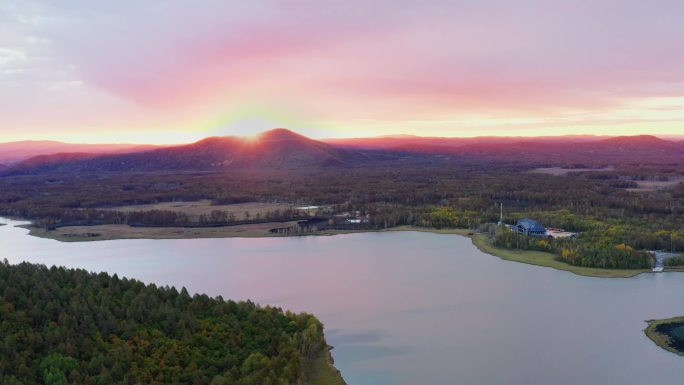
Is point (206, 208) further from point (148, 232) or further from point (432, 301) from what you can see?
point (432, 301)

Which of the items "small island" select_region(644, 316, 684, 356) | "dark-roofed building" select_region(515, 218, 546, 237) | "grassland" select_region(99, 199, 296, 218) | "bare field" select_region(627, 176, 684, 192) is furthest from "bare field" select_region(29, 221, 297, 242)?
"bare field" select_region(627, 176, 684, 192)

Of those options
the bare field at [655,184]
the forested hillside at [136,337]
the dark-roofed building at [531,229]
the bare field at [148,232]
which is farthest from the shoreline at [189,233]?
the bare field at [655,184]

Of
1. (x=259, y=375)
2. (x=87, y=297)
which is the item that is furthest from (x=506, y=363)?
(x=87, y=297)

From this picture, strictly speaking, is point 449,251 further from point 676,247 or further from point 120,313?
point 120,313

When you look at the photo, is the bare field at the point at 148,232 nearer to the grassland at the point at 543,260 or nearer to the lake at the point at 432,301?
the lake at the point at 432,301

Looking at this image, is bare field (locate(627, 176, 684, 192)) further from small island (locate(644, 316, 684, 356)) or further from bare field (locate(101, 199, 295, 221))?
small island (locate(644, 316, 684, 356))
